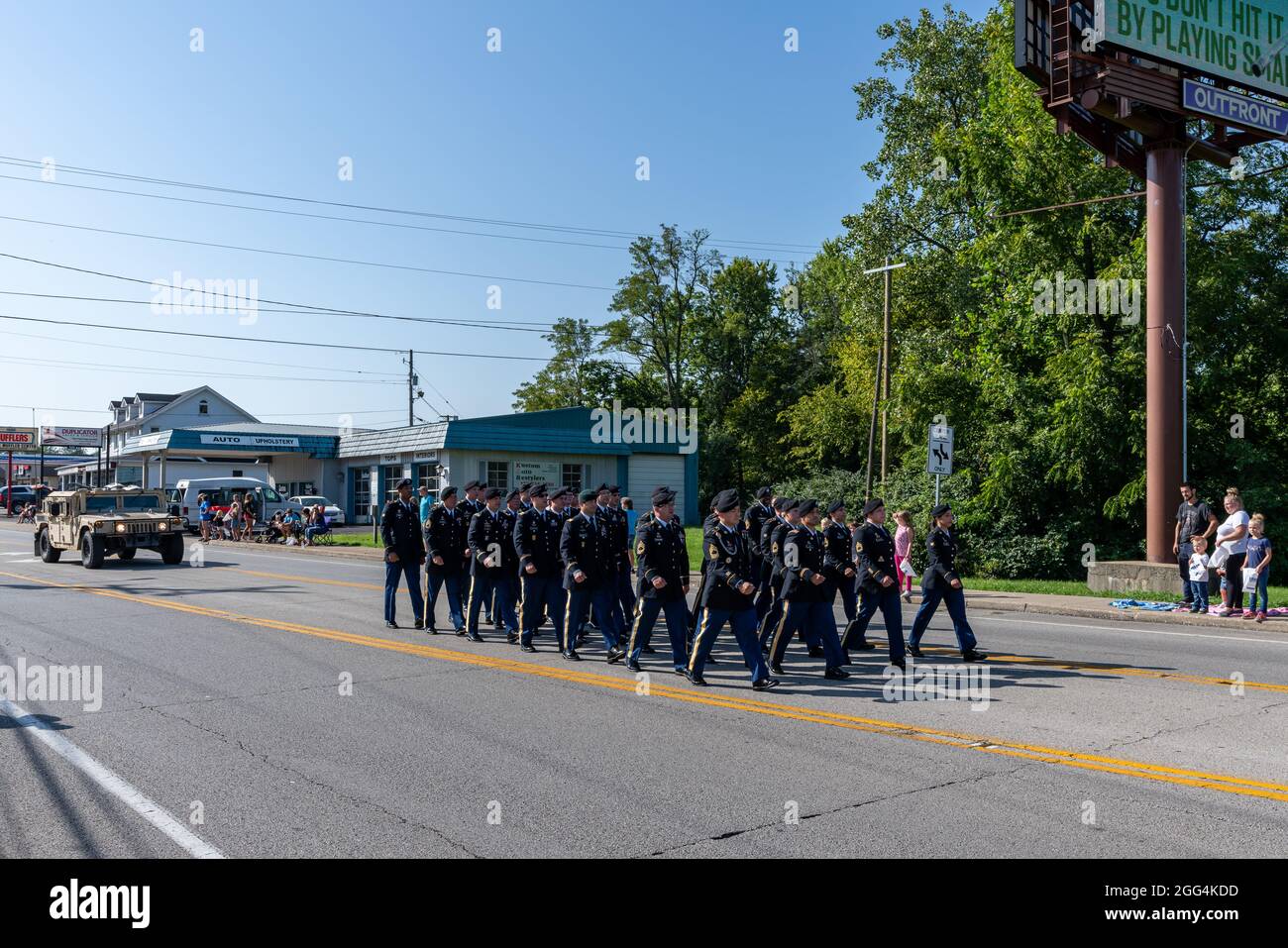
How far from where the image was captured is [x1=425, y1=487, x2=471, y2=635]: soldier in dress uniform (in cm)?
1349

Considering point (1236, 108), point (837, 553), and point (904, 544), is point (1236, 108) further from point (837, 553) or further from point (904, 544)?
point (837, 553)

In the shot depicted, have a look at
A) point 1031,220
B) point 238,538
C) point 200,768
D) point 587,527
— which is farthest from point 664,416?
point 200,768

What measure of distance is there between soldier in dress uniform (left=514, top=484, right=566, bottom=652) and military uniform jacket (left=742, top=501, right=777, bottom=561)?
224 cm

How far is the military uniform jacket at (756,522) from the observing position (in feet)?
39.8

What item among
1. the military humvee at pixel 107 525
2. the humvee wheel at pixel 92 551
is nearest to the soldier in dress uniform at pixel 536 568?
the humvee wheel at pixel 92 551

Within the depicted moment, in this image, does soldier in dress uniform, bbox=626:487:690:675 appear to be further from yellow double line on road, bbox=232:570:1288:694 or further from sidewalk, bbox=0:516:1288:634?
sidewalk, bbox=0:516:1288:634

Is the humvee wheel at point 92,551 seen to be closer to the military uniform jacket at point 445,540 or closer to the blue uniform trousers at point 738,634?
the military uniform jacket at point 445,540

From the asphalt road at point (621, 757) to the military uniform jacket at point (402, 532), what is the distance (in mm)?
2185

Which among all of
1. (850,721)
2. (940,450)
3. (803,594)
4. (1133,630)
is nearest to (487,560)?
(803,594)

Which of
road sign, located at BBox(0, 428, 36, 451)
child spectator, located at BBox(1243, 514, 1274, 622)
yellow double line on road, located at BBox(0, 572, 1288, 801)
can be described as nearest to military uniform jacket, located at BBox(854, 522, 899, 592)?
yellow double line on road, located at BBox(0, 572, 1288, 801)

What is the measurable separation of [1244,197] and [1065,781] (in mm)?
24072

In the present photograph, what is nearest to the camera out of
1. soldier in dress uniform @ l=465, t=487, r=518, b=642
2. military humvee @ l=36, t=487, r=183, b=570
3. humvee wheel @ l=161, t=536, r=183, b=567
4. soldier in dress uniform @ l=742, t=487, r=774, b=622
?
soldier in dress uniform @ l=742, t=487, r=774, b=622

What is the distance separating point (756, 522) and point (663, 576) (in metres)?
2.54

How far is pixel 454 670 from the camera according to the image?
33.7ft
